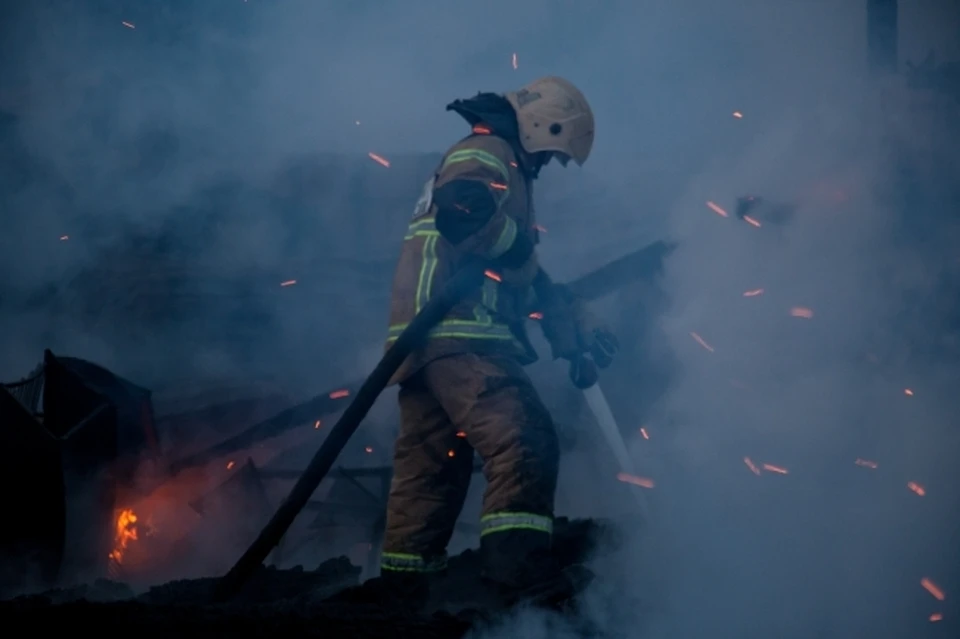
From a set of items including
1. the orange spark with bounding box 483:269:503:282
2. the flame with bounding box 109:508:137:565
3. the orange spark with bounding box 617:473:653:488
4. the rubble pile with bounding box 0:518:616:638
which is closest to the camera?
the rubble pile with bounding box 0:518:616:638

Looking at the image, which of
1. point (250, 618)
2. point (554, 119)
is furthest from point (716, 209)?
point (250, 618)

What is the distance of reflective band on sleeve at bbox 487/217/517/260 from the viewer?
3291 mm

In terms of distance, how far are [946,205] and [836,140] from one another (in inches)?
28.8

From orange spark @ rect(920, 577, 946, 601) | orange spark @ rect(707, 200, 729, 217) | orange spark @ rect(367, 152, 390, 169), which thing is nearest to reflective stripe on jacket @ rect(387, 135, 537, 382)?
orange spark @ rect(920, 577, 946, 601)

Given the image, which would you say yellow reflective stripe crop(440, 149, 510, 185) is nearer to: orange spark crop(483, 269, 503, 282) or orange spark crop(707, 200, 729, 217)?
orange spark crop(483, 269, 503, 282)

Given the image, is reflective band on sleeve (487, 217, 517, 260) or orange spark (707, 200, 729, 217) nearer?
reflective band on sleeve (487, 217, 517, 260)

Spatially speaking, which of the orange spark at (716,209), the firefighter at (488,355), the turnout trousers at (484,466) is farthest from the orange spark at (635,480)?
the orange spark at (716,209)

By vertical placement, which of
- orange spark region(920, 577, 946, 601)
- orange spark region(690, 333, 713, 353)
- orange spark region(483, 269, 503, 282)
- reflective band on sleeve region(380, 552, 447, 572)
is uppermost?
orange spark region(483, 269, 503, 282)

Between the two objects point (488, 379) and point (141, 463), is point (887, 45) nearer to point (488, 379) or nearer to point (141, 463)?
point (488, 379)

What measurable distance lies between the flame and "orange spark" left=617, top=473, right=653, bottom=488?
10.7 feet

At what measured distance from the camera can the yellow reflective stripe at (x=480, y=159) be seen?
3.36m

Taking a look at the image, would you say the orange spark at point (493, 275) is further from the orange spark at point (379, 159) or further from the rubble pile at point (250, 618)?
the orange spark at point (379, 159)

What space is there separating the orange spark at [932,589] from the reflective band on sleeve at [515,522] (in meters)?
1.57

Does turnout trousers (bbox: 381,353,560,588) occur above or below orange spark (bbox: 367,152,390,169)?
above
